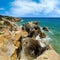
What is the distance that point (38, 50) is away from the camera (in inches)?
541

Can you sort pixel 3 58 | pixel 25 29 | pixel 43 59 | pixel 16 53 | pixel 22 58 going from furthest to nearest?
pixel 25 29
pixel 16 53
pixel 22 58
pixel 3 58
pixel 43 59

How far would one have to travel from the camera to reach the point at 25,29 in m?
31.9

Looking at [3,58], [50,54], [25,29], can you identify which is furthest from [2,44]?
[25,29]

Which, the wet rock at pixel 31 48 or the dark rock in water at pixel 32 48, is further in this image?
the dark rock in water at pixel 32 48

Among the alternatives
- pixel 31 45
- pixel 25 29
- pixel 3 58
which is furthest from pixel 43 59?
pixel 25 29

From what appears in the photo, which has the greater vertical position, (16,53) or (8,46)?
(8,46)

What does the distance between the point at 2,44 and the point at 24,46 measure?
6.37 ft

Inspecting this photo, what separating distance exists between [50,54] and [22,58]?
3041 millimetres

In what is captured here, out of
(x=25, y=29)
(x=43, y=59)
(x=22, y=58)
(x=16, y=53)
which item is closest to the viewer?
(x=43, y=59)

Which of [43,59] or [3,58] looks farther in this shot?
[3,58]

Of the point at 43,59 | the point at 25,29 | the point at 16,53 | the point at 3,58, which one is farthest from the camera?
the point at 25,29

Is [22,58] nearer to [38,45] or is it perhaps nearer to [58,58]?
[38,45]

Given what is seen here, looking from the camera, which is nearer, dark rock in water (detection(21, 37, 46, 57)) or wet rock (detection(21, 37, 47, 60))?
wet rock (detection(21, 37, 47, 60))

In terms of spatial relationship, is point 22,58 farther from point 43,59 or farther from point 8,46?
point 43,59
